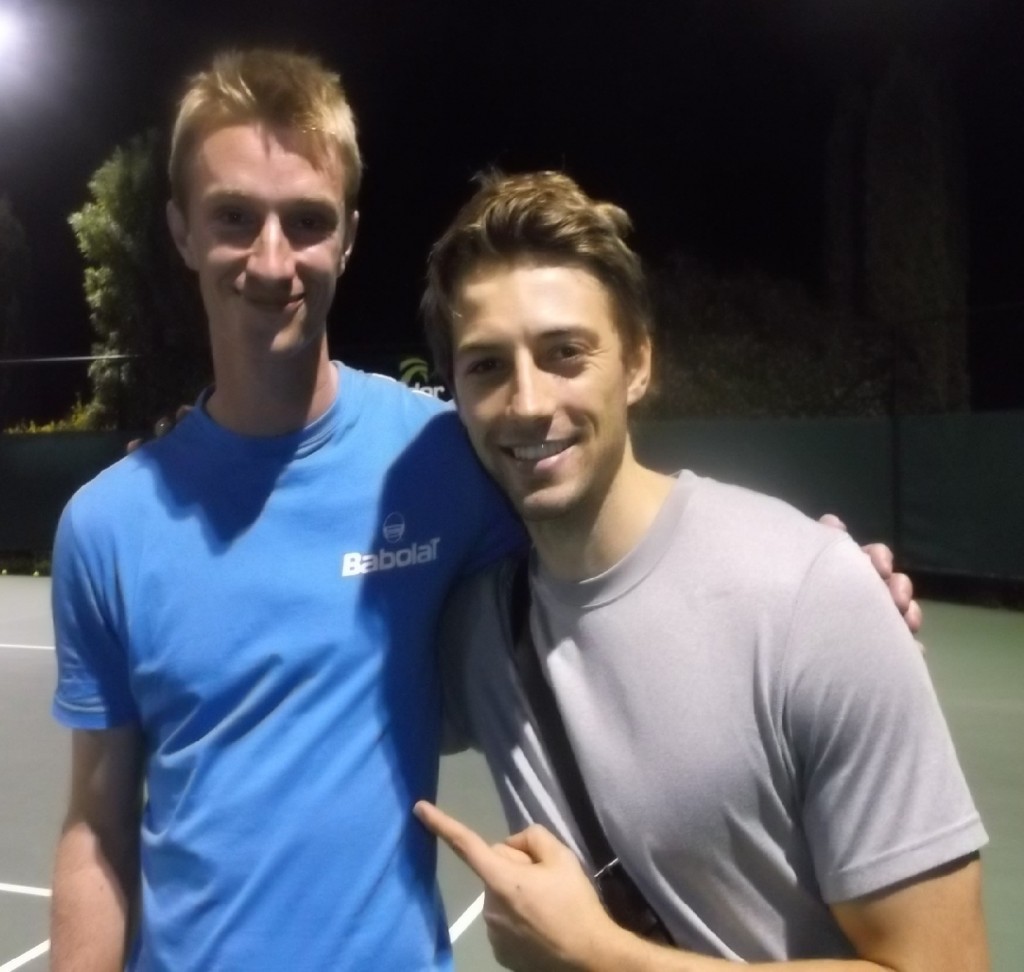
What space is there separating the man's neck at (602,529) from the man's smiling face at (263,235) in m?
0.46

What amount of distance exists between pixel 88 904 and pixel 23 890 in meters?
2.69

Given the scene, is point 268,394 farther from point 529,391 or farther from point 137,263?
point 137,263

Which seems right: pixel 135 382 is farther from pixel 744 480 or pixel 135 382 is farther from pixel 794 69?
pixel 794 69

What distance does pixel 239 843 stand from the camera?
5.30 ft

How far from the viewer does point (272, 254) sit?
1656mm

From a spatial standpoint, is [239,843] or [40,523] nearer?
[239,843]

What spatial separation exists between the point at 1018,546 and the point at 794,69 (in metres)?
9.67

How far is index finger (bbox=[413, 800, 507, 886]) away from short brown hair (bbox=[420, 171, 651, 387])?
63cm

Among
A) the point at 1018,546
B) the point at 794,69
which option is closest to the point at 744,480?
the point at 1018,546

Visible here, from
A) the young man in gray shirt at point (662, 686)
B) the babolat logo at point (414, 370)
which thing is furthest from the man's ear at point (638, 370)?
the babolat logo at point (414, 370)

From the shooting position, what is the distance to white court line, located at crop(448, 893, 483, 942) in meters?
3.57

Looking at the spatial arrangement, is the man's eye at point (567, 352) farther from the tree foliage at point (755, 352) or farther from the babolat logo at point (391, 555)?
the tree foliage at point (755, 352)

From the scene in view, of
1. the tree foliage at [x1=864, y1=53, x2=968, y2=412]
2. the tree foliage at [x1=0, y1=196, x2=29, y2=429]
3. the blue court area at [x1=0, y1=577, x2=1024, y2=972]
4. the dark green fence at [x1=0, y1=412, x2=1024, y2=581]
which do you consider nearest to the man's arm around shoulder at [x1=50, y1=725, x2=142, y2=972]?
the blue court area at [x1=0, y1=577, x2=1024, y2=972]

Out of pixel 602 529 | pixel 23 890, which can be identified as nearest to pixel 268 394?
A: pixel 602 529
